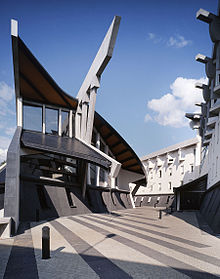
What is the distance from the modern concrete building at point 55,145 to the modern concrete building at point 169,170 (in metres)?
19.8

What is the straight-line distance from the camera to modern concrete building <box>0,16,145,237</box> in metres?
16.1

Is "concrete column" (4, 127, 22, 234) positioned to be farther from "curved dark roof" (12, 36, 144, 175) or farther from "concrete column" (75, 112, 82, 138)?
"concrete column" (75, 112, 82, 138)

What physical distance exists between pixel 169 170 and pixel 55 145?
4311 cm

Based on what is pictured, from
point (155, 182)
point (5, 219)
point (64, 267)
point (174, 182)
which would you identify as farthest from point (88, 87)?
point (155, 182)

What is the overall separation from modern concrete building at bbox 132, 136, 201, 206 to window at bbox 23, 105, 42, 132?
26.9 m

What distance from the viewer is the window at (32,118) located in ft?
80.1

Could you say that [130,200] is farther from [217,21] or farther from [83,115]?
[217,21]

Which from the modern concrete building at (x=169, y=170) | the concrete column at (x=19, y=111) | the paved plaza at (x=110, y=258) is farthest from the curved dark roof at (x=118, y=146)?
the paved plaza at (x=110, y=258)

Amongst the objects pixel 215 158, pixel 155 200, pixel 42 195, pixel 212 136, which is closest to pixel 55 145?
pixel 42 195

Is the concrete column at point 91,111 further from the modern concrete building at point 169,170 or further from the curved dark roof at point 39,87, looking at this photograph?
the modern concrete building at point 169,170

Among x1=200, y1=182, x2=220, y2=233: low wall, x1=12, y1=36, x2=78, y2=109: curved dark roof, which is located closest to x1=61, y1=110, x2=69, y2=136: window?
x1=12, y1=36, x2=78, y2=109: curved dark roof

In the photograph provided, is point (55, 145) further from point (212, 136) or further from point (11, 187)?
point (212, 136)

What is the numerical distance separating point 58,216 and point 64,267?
13494 millimetres

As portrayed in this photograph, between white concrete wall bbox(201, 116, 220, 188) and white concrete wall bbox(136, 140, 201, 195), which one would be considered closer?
white concrete wall bbox(201, 116, 220, 188)
